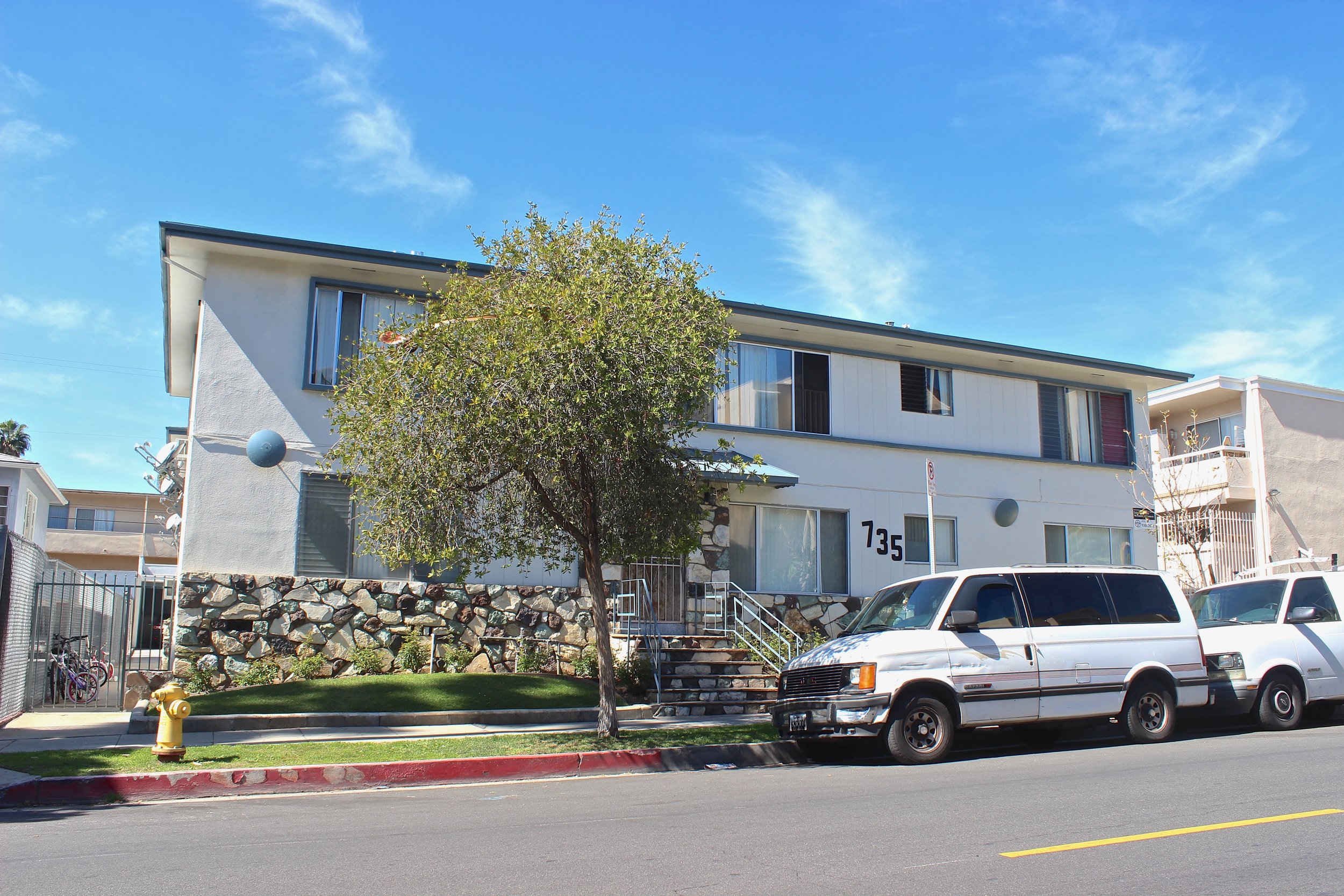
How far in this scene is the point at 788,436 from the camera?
1950 centimetres

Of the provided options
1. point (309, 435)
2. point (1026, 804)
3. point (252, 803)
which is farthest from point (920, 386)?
point (252, 803)

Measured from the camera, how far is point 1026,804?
7848 millimetres

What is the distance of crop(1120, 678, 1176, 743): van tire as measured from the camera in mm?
11711

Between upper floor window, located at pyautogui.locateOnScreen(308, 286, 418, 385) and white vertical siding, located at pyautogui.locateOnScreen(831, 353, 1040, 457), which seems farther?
white vertical siding, located at pyautogui.locateOnScreen(831, 353, 1040, 457)

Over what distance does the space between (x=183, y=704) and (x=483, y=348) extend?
443 centimetres

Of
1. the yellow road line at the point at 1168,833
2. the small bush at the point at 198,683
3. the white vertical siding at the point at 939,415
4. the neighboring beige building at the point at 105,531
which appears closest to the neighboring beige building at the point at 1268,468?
the white vertical siding at the point at 939,415

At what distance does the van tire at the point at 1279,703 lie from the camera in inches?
497

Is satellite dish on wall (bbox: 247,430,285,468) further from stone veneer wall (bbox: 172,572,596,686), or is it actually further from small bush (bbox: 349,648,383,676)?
small bush (bbox: 349,648,383,676)

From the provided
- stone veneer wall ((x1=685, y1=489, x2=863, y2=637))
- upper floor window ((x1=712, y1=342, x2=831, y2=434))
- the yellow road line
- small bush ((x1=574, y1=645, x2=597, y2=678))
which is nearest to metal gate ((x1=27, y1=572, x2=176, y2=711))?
small bush ((x1=574, y1=645, x2=597, y2=678))

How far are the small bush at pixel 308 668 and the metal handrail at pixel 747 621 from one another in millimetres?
6310

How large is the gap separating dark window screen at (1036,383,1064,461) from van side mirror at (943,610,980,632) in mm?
12100

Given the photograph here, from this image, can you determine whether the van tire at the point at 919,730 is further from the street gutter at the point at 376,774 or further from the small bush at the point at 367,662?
the small bush at the point at 367,662

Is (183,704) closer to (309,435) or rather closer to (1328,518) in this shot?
(309,435)

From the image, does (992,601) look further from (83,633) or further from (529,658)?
(83,633)
